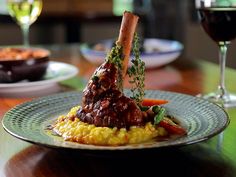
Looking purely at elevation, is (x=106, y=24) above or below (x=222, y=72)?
below

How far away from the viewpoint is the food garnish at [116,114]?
868 mm

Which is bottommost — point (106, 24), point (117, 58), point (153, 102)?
point (106, 24)

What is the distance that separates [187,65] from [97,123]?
3.22 feet

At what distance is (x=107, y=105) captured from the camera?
3.00 feet

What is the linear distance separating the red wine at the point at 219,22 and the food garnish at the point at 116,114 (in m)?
0.40

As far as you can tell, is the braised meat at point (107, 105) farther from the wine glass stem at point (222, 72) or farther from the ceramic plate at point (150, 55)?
the ceramic plate at point (150, 55)

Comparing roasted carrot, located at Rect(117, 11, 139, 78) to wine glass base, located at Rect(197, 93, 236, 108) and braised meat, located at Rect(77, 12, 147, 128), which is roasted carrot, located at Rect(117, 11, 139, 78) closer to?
braised meat, located at Rect(77, 12, 147, 128)

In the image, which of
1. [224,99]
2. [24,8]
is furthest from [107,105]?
[24,8]

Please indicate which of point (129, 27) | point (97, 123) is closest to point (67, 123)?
point (97, 123)

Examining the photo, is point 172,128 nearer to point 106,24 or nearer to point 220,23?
point 220,23

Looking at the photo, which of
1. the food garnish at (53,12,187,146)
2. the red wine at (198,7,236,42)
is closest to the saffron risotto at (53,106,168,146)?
the food garnish at (53,12,187,146)

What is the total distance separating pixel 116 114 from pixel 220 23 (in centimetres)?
52

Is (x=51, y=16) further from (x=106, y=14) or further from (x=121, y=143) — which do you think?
(x=121, y=143)

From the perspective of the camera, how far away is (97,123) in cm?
90
